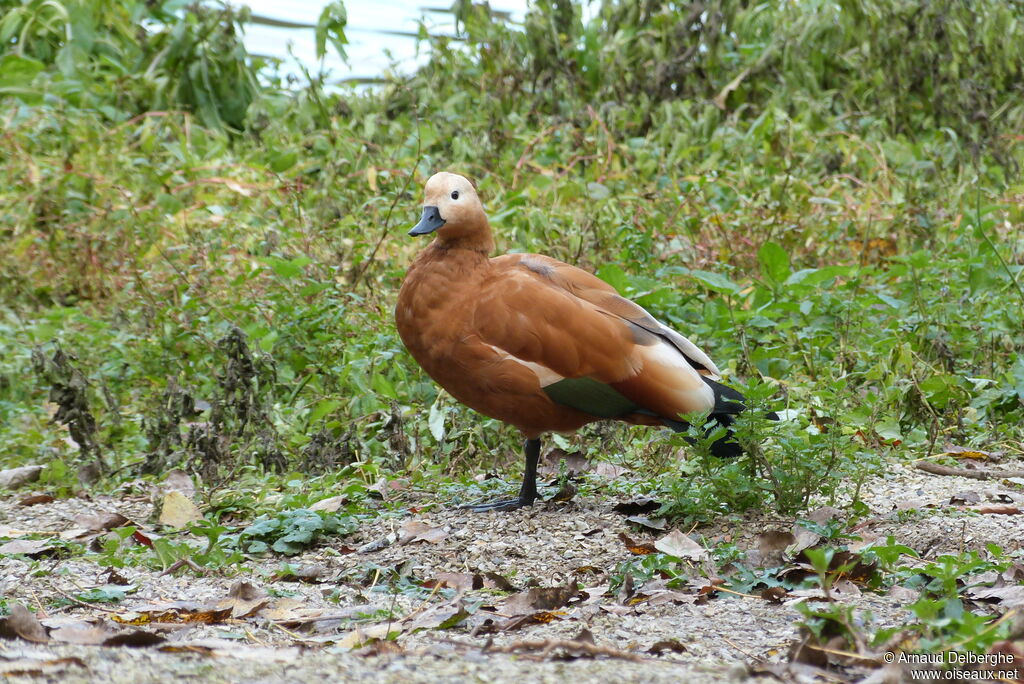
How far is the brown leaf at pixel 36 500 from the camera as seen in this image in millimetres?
4422

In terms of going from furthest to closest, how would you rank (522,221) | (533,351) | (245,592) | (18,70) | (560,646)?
(18,70) → (522,221) → (533,351) → (245,592) → (560,646)

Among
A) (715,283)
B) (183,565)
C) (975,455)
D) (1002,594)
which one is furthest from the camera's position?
(715,283)

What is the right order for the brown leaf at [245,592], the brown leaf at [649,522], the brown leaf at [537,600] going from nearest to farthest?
1. the brown leaf at [537,600]
2. the brown leaf at [245,592]
3. the brown leaf at [649,522]

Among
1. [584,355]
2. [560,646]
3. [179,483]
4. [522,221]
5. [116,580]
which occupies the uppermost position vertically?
[522,221]

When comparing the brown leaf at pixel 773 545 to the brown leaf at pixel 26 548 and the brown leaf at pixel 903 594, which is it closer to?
the brown leaf at pixel 903 594

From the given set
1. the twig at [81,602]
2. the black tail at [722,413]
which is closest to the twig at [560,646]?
the twig at [81,602]

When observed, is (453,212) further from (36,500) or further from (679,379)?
(36,500)

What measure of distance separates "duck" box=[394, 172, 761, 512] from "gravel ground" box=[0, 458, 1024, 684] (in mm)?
355

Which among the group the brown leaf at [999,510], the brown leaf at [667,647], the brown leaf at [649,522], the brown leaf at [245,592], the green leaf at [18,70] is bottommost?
the brown leaf at [999,510]

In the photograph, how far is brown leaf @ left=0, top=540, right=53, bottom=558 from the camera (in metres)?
3.68

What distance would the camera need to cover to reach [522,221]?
639 centimetres

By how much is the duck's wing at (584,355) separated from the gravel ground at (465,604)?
1.26 ft

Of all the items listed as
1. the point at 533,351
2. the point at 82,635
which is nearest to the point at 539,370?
the point at 533,351

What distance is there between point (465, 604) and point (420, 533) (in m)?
0.72
